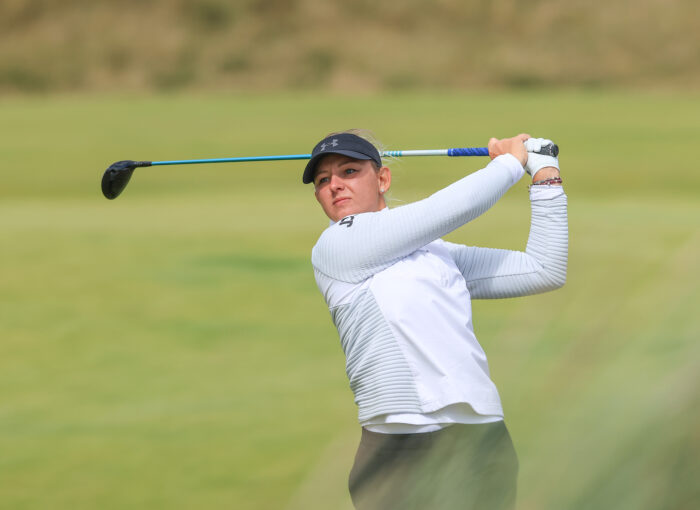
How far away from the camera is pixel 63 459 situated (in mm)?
4023

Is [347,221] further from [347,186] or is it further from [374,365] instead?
[374,365]

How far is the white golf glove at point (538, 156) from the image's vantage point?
1.86m

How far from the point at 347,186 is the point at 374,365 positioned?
1.36 feet

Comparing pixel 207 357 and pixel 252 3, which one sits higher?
pixel 252 3

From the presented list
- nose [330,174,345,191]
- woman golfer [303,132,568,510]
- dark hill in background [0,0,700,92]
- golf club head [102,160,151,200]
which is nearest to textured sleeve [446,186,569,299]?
woman golfer [303,132,568,510]

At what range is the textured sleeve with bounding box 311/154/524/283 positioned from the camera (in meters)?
1.72

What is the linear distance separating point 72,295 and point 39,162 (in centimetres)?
1201

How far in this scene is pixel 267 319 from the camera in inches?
272

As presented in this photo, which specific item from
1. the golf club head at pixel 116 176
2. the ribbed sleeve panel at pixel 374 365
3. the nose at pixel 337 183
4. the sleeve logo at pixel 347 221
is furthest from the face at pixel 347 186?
the golf club head at pixel 116 176

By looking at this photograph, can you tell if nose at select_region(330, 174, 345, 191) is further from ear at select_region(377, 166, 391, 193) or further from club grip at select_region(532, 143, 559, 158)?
club grip at select_region(532, 143, 559, 158)

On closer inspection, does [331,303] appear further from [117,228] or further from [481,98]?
[481,98]

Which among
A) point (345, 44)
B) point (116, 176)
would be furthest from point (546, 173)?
point (345, 44)

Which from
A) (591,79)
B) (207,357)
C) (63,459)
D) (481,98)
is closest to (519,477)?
(63,459)

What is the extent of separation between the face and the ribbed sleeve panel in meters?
0.25
